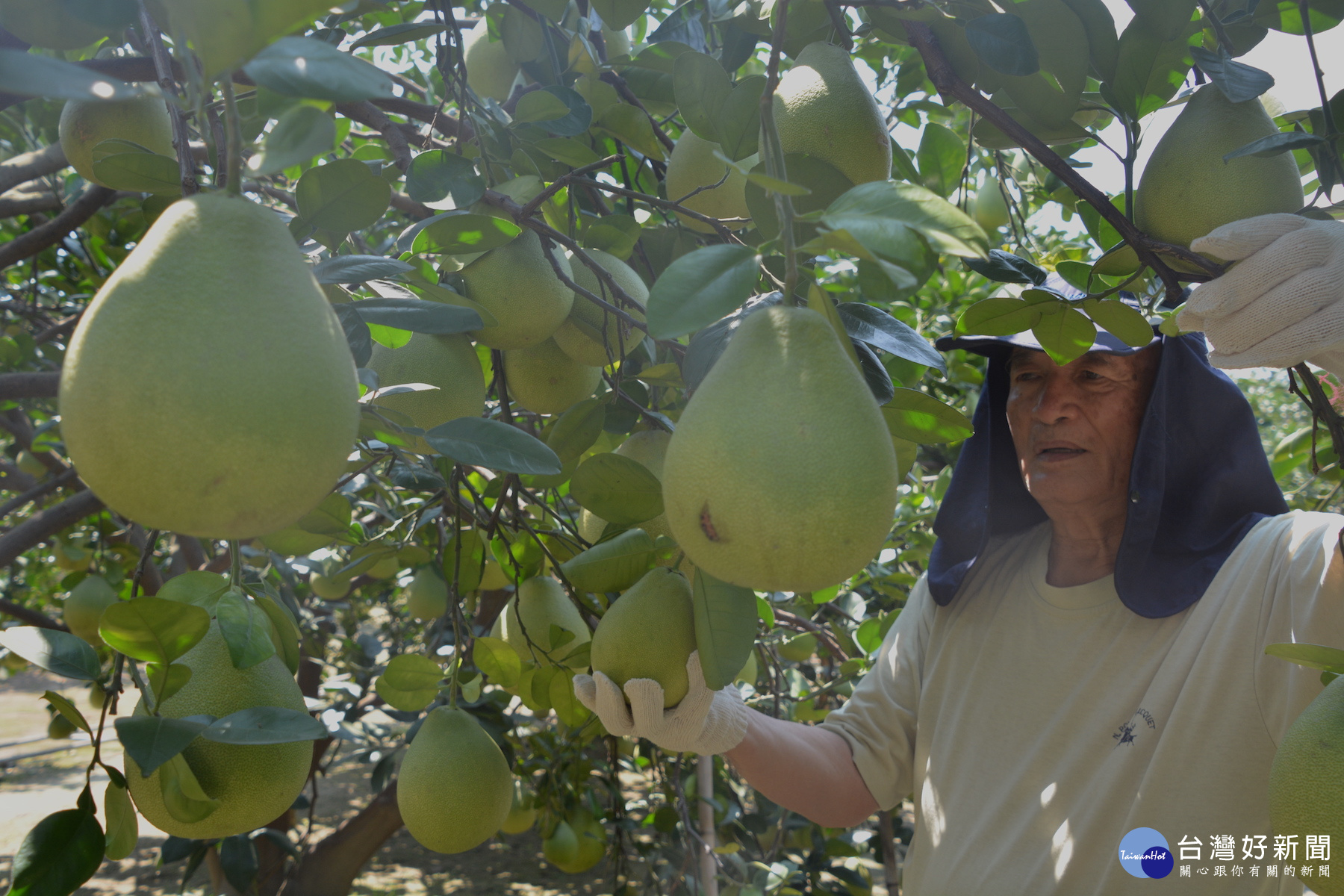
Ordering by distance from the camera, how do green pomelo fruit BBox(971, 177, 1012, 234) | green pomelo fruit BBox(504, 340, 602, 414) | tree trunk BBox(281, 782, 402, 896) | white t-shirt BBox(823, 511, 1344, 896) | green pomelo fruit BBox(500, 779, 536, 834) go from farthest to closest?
tree trunk BBox(281, 782, 402, 896)
green pomelo fruit BBox(500, 779, 536, 834)
green pomelo fruit BBox(971, 177, 1012, 234)
white t-shirt BBox(823, 511, 1344, 896)
green pomelo fruit BBox(504, 340, 602, 414)

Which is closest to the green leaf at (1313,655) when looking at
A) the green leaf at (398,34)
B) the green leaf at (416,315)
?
the green leaf at (416,315)

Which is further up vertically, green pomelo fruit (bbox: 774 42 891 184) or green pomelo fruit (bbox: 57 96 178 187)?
green pomelo fruit (bbox: 774 42 891 184)

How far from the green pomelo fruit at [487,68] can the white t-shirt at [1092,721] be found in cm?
155

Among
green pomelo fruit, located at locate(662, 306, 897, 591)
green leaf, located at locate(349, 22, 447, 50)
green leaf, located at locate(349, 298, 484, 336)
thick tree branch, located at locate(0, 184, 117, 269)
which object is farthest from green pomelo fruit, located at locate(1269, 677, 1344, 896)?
thick tree branch, located at locate(0, 184, 117, 269)

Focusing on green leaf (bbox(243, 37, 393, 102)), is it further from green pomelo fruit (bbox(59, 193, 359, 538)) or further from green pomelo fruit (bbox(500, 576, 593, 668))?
green pomelo fruit (bbox(500, 576, 593, 668))

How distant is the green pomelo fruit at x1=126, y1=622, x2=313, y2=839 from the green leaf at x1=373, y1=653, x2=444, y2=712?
496 mm

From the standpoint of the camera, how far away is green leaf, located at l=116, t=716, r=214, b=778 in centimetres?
69

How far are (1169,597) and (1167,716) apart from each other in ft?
0.78

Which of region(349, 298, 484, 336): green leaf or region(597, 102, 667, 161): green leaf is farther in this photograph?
region(597, 102, 667, 161): green leaf

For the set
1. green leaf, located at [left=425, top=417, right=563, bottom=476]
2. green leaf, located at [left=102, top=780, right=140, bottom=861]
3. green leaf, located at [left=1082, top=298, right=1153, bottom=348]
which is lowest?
green leaf, located at [left=102, top=780, right=140, bottom=861]

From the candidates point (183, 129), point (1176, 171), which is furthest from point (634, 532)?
point (1176, 171)

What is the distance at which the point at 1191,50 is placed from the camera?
91cm

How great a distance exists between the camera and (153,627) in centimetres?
74

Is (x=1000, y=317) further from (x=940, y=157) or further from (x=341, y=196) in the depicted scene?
(x=341, y=196)
